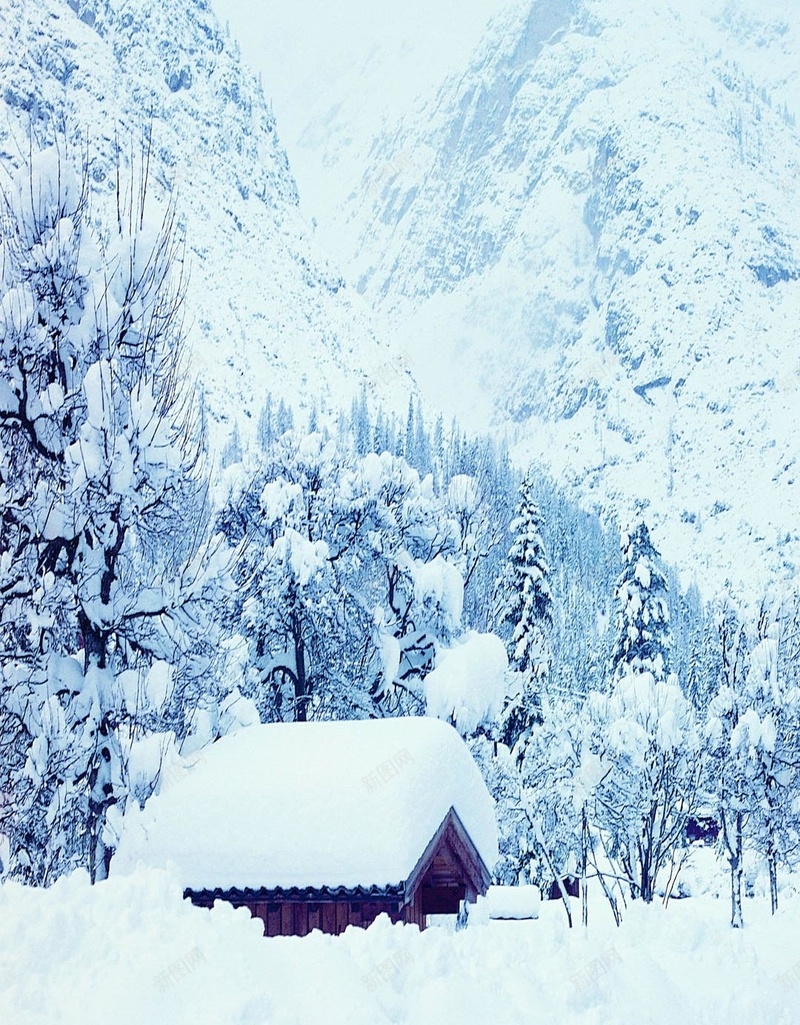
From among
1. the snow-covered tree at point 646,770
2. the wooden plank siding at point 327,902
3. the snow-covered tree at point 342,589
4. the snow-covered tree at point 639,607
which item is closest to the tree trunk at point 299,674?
the snow-covered tree at point 342,589

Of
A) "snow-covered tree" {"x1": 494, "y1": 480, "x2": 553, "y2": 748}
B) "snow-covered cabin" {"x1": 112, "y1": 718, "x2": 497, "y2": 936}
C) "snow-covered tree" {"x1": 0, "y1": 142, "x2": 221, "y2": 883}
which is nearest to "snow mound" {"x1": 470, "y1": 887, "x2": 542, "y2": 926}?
"snow-covered tree" {"x1": 494, "y1": 480, "x2": 553, "y2": 748}

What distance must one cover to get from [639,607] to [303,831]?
1333 inches

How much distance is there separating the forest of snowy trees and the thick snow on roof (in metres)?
0.60

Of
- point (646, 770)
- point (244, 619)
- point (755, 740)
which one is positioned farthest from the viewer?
point (755, 740)

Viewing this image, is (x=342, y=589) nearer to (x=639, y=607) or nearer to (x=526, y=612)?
(x=526, y=612)

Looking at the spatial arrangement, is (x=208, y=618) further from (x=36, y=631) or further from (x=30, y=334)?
(x=30, y=334)

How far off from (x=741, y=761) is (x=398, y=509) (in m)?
12.7

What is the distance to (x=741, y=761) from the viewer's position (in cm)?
3123

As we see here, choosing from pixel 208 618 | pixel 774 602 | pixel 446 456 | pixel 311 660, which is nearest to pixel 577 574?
pixel 446 456

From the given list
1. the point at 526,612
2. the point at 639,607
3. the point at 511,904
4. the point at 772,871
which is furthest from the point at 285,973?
the point at 639,607

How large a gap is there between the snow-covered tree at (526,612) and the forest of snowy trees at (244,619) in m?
0.09

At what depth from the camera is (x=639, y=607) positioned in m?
44.1

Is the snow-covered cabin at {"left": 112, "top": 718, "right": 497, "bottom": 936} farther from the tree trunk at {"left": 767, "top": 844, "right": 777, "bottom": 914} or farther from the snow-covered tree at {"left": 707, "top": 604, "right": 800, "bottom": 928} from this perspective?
the tree trunk at {"left": 767, "top": 844, "right": 777, "bottom": 914}

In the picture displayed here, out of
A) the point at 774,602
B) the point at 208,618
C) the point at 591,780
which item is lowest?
the point at 591,780
